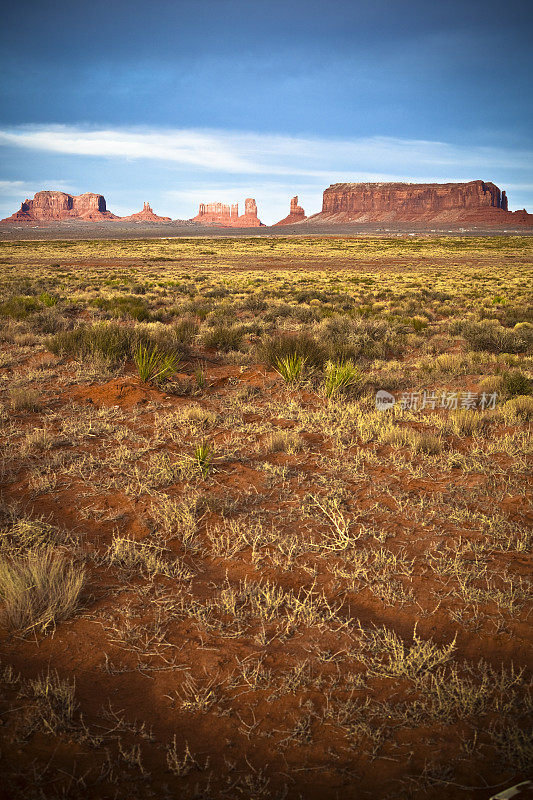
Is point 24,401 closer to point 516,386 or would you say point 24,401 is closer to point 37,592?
point 37,592

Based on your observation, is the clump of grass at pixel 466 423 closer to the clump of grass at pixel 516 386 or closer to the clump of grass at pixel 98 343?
the clump of grass at pixel 516 386

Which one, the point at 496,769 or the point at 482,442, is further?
the point at 482,442

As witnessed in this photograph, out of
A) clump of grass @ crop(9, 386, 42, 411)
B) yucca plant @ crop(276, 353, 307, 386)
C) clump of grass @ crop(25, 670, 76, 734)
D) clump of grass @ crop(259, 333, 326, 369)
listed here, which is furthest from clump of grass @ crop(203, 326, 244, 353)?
clump of grass @ crop(25, 670, 76, 734)

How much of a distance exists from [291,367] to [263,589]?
5.10 m

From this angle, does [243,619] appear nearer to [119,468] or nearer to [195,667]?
[195,667]

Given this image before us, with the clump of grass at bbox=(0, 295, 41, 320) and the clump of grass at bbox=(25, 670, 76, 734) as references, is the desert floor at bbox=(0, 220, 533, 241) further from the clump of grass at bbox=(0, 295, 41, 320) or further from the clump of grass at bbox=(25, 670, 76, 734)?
the clump of grass at bbox=(25, 670, 76, 734)

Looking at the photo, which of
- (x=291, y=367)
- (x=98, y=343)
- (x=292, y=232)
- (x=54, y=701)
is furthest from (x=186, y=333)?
(x=292, y=232)

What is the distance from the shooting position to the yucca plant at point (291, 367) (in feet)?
25.7

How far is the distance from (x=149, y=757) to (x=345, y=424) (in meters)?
4.68

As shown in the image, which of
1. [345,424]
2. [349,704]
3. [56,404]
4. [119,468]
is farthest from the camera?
[56,404]

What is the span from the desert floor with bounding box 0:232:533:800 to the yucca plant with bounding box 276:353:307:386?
0.21ft

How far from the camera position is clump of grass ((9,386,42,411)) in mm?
6508

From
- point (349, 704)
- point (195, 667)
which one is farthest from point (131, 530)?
point (349, 704)

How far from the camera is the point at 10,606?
281 cm
